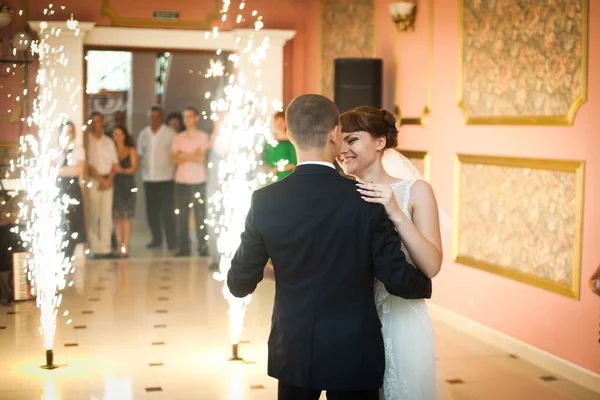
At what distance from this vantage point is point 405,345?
10.1ft

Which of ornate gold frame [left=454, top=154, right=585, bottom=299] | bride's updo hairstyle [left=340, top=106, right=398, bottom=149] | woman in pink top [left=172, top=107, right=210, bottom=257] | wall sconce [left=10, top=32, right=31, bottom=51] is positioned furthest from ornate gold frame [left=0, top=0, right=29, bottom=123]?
bride's updo hairstyle [left=340, top=106, right=398, bottom=149]

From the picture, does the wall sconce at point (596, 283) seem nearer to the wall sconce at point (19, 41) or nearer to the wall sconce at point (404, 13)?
the wall sconce at point (404, 13)

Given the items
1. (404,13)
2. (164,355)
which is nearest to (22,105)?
(404,13)

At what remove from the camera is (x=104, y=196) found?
10.0 m

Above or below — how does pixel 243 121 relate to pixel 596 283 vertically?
above

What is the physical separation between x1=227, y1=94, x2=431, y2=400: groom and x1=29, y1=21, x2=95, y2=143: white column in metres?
7.67

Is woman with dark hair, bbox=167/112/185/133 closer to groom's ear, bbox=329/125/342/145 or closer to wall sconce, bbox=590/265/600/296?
wall sconce, bbox=590/265/600/296

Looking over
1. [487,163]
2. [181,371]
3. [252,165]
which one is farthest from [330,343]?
[252,165]

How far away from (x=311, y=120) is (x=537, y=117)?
3.73 m

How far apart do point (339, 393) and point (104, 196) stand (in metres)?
7.73

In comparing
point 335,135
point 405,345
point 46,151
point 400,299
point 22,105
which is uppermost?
point 22,105

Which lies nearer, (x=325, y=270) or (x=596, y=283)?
(x=325, y=270)

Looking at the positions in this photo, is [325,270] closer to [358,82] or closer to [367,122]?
[367,122]

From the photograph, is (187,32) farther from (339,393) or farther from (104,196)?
(339,393)
